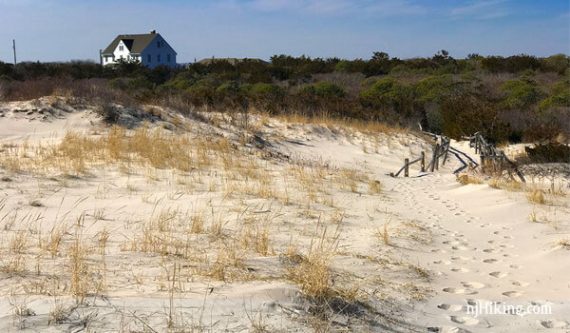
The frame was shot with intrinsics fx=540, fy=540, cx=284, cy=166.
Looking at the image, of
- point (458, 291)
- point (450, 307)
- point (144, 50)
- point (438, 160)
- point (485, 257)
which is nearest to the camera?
point (450, 307)

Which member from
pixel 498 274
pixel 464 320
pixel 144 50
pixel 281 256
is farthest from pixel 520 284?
pixel 144 50

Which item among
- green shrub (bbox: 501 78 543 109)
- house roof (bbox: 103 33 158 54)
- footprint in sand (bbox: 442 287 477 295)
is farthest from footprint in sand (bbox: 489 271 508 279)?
house roof (bbox: 103 33 158 54)

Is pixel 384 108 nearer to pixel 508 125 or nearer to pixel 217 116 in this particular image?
pixel 508 125

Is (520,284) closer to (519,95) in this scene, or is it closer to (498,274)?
(498,274)

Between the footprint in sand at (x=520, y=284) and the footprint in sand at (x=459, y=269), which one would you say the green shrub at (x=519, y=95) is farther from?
the footprint in sand at (x=520, y=284)

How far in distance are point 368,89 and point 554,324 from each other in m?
28.5

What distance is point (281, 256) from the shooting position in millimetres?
5059

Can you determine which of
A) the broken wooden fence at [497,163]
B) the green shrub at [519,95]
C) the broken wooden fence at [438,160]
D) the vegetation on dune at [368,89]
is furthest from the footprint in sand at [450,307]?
the green shrub at [519,95]

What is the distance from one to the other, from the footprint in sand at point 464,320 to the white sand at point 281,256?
0.02 metres

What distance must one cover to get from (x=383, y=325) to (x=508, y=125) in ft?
55.5

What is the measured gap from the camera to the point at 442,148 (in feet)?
50.9

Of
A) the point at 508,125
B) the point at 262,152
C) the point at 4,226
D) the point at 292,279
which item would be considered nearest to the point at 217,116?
the point at 262,152

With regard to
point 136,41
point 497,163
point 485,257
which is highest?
point 136,41

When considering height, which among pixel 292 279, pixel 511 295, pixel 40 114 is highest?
pixel 40 114
